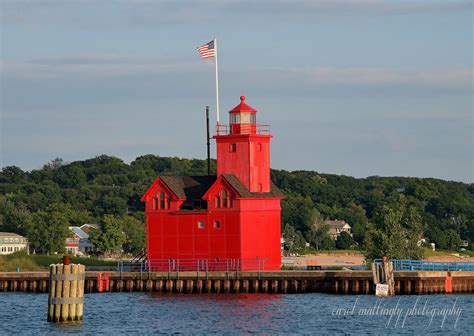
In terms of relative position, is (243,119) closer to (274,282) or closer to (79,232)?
(274,282)

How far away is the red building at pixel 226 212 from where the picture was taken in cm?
8900

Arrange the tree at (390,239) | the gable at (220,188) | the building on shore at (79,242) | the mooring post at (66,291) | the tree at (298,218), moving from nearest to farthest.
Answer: the mooring post at (66,291) < the gable at (220,188) < the tree at (390,239) < the building on shore at (79,242) < the tree at (298,218)

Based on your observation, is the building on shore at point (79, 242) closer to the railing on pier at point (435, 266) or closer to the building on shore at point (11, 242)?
the building on shore at point (11, 242)

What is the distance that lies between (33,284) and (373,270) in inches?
1025

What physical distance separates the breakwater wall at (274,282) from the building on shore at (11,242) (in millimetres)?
65134

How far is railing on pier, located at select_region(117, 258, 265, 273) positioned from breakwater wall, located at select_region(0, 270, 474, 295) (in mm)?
1243

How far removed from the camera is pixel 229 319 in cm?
7300

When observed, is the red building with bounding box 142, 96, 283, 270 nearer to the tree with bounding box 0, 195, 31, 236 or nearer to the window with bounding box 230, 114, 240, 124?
the window with bounding box 230, 114, 240, 124

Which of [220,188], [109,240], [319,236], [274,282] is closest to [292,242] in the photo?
[319,236]

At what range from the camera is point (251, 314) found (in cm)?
7519

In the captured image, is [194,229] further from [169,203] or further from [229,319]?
[229,319]

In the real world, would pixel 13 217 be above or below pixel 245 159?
above

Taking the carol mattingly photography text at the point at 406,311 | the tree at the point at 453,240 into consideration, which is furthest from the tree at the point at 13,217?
the carol mattingly photography text at the point at 406,311

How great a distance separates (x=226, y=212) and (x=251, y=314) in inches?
596
